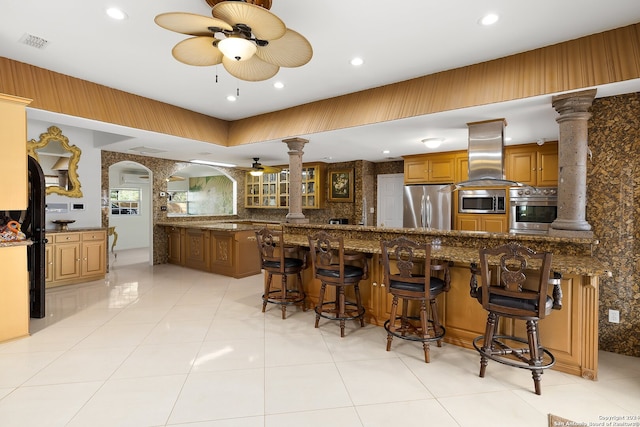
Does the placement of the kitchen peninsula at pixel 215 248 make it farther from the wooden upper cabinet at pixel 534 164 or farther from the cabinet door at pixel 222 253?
the wooden upper cabinet at pixel 534 164

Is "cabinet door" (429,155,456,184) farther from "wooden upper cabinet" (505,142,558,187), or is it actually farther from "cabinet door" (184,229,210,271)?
"cabinet door" (184,229,210,271)

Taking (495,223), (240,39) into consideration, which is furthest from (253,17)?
(495,223)

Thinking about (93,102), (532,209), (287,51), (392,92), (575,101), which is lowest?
(532,209)

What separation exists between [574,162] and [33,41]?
4781mm

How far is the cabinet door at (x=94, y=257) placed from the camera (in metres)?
5.25

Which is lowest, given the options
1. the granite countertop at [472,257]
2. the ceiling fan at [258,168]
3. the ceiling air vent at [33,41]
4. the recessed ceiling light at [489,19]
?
the granite countertop at [472,257]

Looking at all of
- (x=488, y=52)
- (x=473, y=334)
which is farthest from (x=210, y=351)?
(x=488, y=52)

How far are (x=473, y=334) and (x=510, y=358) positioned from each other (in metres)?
0.35

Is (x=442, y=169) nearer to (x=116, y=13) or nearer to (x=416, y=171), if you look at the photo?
(x=416, y=171)

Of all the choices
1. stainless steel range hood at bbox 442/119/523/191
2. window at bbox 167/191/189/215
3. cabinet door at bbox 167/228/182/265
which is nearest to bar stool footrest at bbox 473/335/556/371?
stainless steel range hood at bbox 442/119/523/191

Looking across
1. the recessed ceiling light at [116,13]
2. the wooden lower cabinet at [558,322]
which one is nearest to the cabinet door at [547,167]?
the wooden lower cabinet at [558,322]

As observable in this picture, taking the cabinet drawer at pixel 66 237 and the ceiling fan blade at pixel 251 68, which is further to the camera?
the cabinet drawer at pixel 66 237

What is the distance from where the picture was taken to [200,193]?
10.4m

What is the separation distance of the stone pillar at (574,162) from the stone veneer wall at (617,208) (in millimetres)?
289
